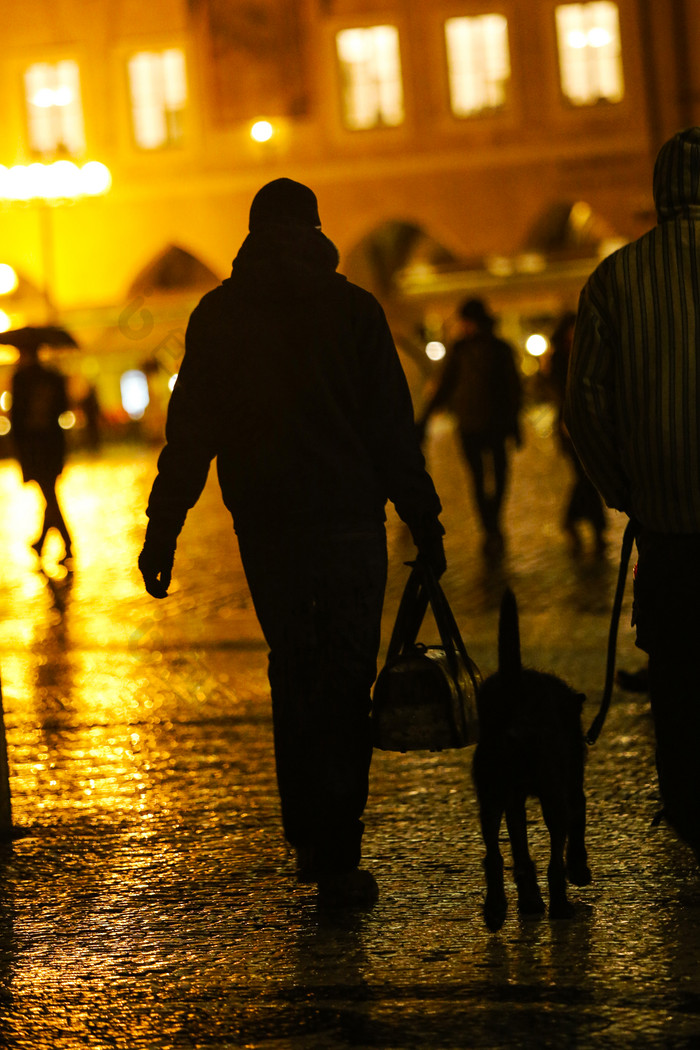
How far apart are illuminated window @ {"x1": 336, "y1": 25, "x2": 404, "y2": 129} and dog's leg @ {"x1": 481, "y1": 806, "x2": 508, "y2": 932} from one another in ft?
112

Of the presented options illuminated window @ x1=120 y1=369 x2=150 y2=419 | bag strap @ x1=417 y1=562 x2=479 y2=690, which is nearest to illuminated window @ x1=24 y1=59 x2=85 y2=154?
illuminated window @ x1=120 y1=369 x2=150 y2=419

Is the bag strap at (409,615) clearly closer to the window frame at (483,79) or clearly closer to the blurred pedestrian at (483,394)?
the blurred pedestrian at (483,394)

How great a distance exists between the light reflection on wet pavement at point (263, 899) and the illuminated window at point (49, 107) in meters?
30.1

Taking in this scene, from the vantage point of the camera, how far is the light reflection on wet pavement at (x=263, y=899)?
151 inches

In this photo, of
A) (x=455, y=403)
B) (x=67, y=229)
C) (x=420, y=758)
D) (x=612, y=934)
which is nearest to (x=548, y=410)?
(x=67, y=229)

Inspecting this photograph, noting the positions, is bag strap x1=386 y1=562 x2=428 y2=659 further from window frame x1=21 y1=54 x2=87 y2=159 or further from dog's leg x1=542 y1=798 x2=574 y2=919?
window frame x1=21 y1=54 x2=87 y2=159

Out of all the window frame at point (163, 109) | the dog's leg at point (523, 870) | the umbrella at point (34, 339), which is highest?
the window frame at point (163, 109)

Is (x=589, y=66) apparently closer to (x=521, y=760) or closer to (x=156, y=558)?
(x=156, y=558)

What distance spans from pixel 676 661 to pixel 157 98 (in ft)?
114

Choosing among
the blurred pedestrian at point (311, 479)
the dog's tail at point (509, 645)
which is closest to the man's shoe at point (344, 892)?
the blurred pedestrian at point (311, 479)

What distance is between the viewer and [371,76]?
3731 centimetres

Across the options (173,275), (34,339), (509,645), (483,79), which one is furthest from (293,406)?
(173,275)

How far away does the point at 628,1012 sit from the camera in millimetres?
3725

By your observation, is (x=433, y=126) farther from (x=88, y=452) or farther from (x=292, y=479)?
(x=292, y=479)
